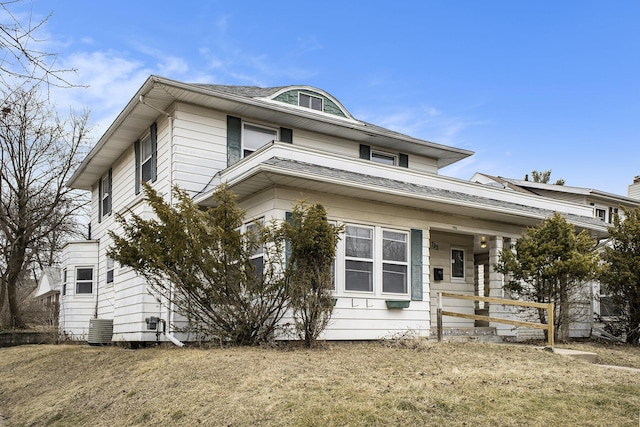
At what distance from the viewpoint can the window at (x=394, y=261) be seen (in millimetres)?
12680

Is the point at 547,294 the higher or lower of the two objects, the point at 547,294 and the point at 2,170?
the lower

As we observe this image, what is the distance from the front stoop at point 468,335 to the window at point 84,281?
1055 cm

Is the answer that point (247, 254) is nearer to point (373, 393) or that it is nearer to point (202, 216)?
point (202, 216)

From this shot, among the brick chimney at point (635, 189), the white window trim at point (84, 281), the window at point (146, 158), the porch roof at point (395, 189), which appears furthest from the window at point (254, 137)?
the brick chimney at point (635, 189)

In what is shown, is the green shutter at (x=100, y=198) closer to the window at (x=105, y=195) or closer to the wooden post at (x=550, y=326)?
the window at (x=105, y=195)

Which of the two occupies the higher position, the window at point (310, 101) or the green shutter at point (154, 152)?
the window at point (310, 101)

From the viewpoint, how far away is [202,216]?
10.3 m

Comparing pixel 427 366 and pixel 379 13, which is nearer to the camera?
pixel 427 366

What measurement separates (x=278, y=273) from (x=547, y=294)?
20.9 feet

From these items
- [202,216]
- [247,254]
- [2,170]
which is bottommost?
[247,254]

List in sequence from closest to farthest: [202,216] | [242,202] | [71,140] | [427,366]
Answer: [427,366]
[202,216]
[242,202]
[71,140]

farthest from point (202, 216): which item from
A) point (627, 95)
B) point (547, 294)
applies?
point (627, 95)

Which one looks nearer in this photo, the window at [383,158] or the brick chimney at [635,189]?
the window at [383,158]

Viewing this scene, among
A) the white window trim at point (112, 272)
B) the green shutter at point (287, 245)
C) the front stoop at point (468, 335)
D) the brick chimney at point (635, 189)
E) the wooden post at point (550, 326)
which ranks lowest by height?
the front stoop at point (468, 335)
